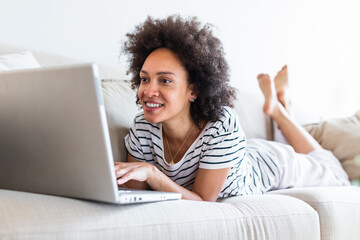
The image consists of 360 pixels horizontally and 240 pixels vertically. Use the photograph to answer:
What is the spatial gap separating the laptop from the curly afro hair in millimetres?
545

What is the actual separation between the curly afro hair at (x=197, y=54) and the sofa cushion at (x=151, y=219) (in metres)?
0.40

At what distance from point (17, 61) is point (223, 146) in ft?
2.44

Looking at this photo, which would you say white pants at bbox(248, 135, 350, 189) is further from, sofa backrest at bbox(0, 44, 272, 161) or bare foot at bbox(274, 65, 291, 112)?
bare foot at bbox(274, 65, 291, 112)

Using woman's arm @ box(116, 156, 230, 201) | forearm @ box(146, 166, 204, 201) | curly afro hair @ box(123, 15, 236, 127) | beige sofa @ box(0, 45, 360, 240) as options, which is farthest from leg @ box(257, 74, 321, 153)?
forearm @ box(146, 166, 204, 201)

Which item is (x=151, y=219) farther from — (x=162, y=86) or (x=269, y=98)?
(x=269, y=98)

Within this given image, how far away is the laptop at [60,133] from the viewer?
85 centimetres

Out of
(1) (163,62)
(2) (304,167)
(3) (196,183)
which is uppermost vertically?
(1) (163,62)

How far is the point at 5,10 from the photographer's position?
1.83 meters

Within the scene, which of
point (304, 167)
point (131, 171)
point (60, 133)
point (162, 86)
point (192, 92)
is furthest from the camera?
point (304, 167)

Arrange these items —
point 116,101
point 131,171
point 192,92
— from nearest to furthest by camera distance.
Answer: point 131,171
point 192,92
point 116,101

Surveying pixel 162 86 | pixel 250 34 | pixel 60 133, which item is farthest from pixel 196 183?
pixel 250 34

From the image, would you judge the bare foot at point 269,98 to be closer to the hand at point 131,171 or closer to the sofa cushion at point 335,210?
the sofa cushion at point 335,210

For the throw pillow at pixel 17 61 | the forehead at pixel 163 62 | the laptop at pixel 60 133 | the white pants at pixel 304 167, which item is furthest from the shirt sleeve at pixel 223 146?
the throw pillow at pixel 17 61

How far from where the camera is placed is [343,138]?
7.36 feet
